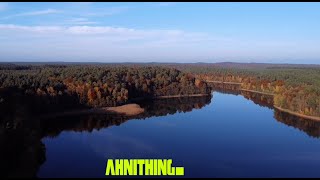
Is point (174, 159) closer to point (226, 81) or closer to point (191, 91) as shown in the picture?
point (191, 91)

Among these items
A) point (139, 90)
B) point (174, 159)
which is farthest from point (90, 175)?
point (139, 90)

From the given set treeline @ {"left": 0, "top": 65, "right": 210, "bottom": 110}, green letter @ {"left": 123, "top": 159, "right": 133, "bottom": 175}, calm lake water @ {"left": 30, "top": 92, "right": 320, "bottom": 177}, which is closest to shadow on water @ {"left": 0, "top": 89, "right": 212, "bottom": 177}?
calm lake water @ {"left": 30, "top": 92, "right": 320, "bottom": 177}

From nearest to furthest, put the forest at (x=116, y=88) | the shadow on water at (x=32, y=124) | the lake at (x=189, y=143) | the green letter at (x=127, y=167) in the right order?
the shadow on water at (x=32, y=124) < the green letter at (x=127, y=167) < the lake at (x=189, y=143) < the forest at (x=116, y=88)

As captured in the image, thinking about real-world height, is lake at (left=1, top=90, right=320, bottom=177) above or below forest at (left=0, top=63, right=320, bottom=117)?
below

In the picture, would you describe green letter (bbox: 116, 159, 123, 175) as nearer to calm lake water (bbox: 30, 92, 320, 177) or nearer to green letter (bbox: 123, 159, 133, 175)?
green letter (bbox: 123, 159, 133, 175)

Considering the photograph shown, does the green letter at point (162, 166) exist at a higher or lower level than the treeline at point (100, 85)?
lower

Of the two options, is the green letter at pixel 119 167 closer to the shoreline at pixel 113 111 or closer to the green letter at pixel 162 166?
the green letter at pixel 162 166

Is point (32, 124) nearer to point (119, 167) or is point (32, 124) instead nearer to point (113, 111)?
point (119, 167)

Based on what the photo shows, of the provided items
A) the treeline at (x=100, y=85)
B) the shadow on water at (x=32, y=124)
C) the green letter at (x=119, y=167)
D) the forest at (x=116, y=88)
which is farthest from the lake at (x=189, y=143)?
the treeline at (x=100, y=85)
